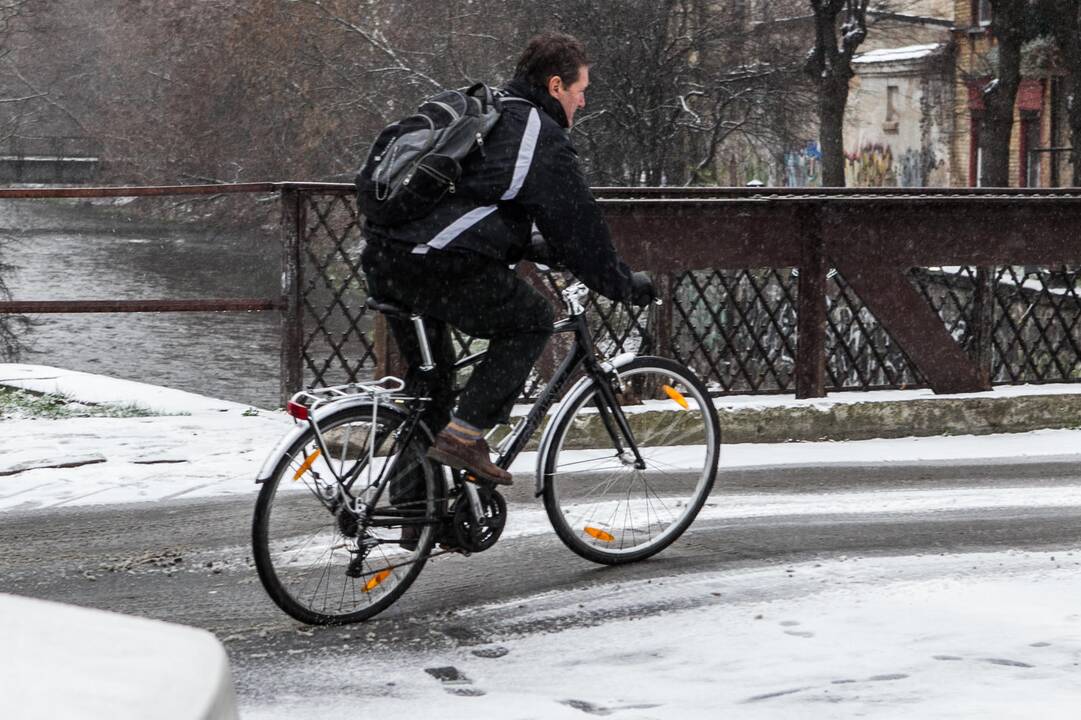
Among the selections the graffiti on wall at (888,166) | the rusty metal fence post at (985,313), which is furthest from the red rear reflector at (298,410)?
the graffiti on wall at (888,166)

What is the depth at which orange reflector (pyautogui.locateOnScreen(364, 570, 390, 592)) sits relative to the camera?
4965mm

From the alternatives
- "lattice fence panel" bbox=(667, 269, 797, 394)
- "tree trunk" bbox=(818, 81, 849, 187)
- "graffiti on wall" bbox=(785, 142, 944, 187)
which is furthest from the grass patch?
"graffiti on wall" bbox=(785, 142, 944, 187)

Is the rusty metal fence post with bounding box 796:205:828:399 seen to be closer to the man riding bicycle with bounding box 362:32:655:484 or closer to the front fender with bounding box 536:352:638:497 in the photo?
the front fender with bounding box 536:352:638:497

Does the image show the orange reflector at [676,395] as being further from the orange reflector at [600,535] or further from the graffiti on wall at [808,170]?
the graffiti on wall at [808,170]

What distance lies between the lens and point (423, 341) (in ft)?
16.1

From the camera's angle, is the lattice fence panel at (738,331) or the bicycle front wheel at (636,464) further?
the lattice fence panel at (738,331)

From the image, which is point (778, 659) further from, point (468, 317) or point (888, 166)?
point (888, 166)

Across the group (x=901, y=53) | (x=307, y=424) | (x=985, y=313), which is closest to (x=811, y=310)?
(x=985, y=313)

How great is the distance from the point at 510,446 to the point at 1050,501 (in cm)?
272

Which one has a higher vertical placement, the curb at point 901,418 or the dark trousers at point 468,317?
the dark trousers at point 468,317

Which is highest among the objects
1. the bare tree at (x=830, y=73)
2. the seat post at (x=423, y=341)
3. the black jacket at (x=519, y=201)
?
the bare tree at (x=830, y=73)

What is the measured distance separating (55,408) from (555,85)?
4904mm

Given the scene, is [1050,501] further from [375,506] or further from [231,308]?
[231,308]

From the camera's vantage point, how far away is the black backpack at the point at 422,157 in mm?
4750
